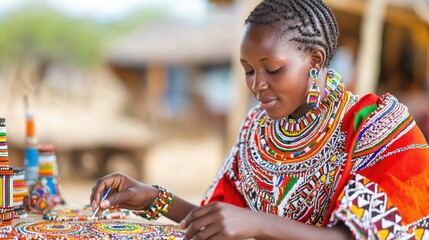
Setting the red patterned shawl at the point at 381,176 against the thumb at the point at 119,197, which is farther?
the thumb at the point at 119,197

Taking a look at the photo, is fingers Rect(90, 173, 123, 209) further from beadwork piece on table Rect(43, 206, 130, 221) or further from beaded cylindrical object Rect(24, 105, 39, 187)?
beaded cylindrical object Rect(24, 105, 39, 187)

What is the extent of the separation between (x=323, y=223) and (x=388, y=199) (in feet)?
0.74

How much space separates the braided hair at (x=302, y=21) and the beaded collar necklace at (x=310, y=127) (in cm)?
10

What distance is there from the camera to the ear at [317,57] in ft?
6.81

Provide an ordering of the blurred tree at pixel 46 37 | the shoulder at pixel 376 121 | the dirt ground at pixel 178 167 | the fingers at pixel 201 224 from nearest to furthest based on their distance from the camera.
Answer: the fingers at pixel 201 224, the shoulder at pixel 376 121, the dirt ground at pixel 178 167, the blurred tree at pixel 46 37

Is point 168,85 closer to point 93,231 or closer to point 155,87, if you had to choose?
point 155,87

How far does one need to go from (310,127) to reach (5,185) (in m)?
0.94

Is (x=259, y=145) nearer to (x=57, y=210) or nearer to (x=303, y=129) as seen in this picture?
(x=303, y=129)

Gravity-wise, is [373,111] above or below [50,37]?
below

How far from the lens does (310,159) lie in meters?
2.08

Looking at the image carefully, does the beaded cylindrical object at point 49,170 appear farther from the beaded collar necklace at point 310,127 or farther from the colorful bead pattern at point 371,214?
the colorful bead pattern at point 371,214

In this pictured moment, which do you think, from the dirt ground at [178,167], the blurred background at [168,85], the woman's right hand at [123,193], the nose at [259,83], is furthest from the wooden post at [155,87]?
the nose at [259,83]

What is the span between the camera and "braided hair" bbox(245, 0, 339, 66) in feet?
6.71

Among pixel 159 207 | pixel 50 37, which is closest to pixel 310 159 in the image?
pixel 159 207
